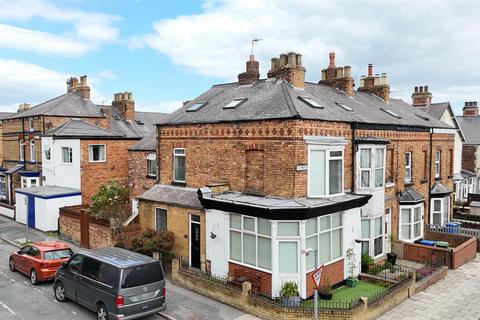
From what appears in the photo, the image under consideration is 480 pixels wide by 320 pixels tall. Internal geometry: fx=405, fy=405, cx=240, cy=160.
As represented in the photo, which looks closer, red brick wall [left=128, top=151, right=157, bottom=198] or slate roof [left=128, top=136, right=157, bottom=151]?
slate roof [left=128, top=136, right=157, bottom=151]

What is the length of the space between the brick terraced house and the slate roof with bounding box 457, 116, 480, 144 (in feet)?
70.3

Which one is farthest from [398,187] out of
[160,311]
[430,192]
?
[160,311]

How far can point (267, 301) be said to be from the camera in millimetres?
12672

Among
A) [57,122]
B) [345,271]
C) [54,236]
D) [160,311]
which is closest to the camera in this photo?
[160,311]

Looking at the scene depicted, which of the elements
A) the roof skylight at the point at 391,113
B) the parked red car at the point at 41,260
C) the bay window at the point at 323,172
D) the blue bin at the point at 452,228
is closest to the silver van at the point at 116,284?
the parked red car at the point at 41,260

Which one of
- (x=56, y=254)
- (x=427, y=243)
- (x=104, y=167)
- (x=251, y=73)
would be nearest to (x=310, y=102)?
(x=251, y=73)

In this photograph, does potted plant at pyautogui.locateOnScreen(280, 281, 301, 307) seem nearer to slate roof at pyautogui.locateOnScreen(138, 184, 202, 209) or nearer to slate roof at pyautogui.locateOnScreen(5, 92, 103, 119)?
slate roof at pyautogui.locateOnScreen(138, 184, 202, 209)

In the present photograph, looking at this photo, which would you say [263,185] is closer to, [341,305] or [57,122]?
[341,305]

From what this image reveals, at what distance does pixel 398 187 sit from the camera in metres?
20.5

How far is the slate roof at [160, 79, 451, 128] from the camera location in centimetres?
1536

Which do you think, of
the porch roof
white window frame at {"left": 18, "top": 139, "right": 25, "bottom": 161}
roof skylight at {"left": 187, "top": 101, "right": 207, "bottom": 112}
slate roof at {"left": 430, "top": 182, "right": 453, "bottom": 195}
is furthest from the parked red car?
slate roof at {"left": 430, "top": 182, "right": 453, "bottom": 195}

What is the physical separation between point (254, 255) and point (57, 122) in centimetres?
2165

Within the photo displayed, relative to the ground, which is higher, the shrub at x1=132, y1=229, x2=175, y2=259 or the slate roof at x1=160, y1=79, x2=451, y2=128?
the slate roof at x1=160, y1=79, x2=451, y2=128

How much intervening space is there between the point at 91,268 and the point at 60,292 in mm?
2316
